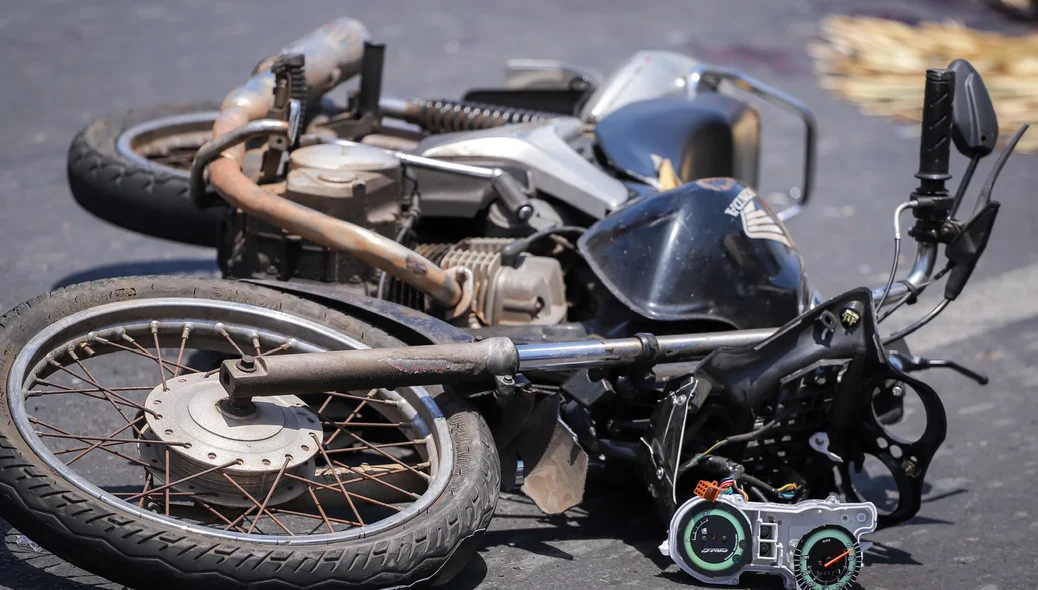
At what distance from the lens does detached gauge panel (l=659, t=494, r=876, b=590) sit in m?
3.11

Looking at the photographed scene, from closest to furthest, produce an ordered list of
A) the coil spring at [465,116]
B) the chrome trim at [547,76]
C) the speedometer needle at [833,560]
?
the speedometer needle at [833,560], the coil spring at [465,116], the chrome trim at [547,76]

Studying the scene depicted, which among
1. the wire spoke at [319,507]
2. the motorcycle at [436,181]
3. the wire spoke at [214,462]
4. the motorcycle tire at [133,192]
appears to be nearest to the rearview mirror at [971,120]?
the motorcycle at [436,181]

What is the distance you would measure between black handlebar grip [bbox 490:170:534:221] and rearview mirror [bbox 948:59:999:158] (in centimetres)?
145

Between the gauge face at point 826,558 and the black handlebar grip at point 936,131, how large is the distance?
4.22 feet

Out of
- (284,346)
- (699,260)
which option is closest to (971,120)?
(699,260)

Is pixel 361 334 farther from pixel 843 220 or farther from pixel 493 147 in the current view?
pixel 843 220

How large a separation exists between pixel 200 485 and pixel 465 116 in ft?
8.55

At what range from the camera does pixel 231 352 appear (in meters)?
3.36

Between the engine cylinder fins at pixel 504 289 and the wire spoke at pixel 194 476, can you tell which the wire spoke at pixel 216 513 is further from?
the engine cylinder fins at pixel 504 289

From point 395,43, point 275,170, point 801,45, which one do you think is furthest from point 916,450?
point 801,45

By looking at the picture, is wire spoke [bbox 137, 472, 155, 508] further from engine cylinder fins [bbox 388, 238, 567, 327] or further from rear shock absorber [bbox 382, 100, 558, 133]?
rear shock absorber [bbox 382, 100, 558, 133]

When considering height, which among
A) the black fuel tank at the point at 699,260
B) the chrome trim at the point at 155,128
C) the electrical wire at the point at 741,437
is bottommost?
the electrical wire at the point at 741,437

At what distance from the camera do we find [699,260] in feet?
12.1

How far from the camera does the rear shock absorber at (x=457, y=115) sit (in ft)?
16.3
